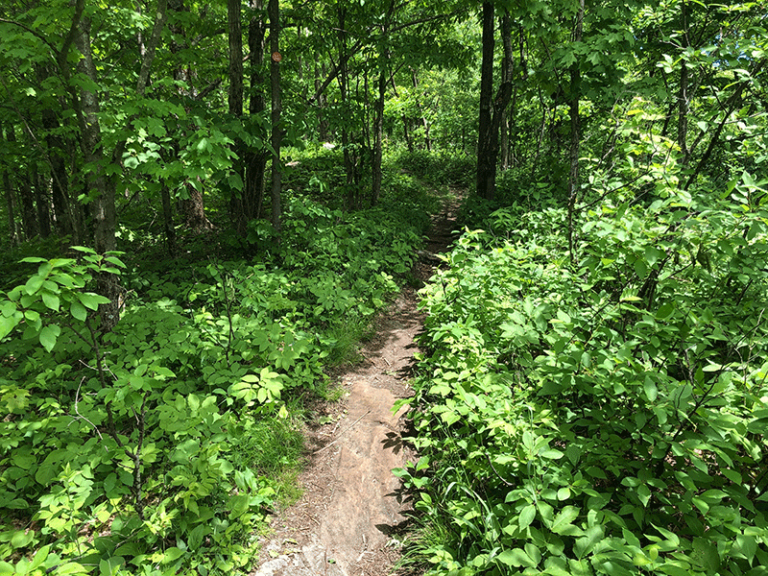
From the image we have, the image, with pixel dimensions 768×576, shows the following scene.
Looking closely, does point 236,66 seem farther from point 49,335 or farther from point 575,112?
point 49,335

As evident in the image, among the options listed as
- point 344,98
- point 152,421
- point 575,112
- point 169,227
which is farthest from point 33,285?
point 344,98

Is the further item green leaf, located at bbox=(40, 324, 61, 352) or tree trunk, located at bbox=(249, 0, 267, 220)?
tree trunk, located at bbox=(249, 0, 267, 220)

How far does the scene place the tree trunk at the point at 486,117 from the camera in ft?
29.3

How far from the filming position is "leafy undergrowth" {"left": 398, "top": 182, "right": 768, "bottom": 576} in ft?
6.23

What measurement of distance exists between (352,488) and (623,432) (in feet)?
7.15

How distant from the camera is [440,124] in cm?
2455

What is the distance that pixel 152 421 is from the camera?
3.26m

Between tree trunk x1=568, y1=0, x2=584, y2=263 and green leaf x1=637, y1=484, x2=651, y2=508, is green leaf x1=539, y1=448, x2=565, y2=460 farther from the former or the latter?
tree trunk x1=568, y1=0, x2=584, y2=263

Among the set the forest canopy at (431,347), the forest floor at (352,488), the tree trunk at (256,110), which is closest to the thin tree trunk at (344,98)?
the forest canopy at (431,347)

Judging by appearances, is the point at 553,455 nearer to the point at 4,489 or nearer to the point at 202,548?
the point at 202,548

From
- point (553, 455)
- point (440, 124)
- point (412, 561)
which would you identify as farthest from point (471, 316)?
point (440, 124)

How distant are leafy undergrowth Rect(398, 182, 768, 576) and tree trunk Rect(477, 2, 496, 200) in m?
6.76

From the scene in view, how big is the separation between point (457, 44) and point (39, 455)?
10182mm

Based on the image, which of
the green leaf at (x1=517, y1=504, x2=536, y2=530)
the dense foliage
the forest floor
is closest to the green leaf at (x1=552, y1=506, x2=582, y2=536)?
the dense foliage
